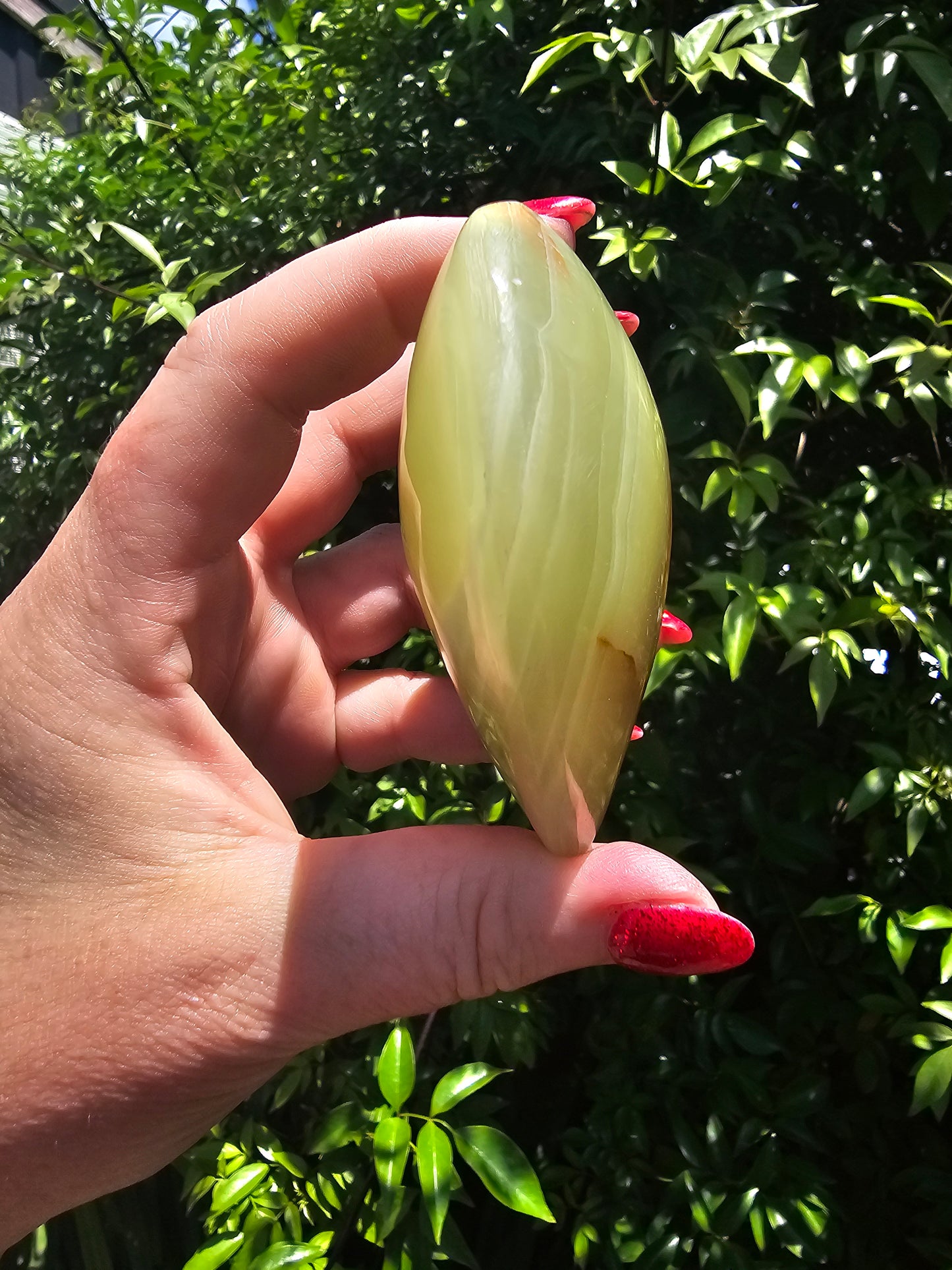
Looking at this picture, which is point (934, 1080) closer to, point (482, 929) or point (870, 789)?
point (870, 789)

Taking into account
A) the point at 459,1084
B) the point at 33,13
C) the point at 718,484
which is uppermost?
the point at 33,13

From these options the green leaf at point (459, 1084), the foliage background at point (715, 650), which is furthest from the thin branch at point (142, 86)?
the green leaf at point (459, 1084)

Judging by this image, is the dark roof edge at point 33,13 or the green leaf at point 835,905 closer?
the green leaf at point 835,905

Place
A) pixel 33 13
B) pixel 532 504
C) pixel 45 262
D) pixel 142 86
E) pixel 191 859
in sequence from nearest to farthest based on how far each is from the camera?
pixel 532 504
pixel 191 859
pixel 45 262
pixel 142 86
pixel 33 13

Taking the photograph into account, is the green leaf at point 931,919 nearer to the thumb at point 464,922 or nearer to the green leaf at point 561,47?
the thumb at point 464,922

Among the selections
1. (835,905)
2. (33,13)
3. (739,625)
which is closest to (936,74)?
(739,625)

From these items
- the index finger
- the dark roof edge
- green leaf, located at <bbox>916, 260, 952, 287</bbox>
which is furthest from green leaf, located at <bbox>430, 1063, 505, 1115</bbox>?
the dark roof edge

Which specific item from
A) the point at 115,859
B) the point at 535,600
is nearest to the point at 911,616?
the point at 535,600

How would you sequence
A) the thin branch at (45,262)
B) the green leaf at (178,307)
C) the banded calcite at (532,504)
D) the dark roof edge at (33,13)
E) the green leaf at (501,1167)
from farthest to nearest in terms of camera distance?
the dark roof edge at (33,13) → the thin branch at (45,262) → the green leaf at (178,307) → the green leaf at (501,1167) → the banded calcite at (532,504)

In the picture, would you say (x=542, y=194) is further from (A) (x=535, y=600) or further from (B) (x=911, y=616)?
(A) (x=535, y=600)
